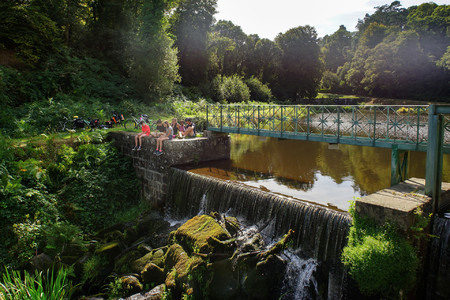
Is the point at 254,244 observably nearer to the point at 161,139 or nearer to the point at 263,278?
the point at 263,278

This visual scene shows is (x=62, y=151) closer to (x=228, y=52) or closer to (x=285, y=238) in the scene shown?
(x=285, y=238)

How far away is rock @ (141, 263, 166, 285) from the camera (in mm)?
7797

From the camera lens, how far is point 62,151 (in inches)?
475

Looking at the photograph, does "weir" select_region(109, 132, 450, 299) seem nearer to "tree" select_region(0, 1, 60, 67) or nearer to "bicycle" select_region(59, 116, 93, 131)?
"bicycle" select_region(59, 116, 93, 131)

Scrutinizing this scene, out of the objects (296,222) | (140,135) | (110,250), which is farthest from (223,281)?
(140,135)

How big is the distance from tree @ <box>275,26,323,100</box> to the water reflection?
116 feet

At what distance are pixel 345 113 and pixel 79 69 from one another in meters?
19.9

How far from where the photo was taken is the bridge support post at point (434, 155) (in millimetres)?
6410

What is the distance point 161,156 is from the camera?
1235 cm

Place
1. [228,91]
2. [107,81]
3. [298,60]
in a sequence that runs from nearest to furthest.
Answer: [107,81] < [228,91] < [298,60]

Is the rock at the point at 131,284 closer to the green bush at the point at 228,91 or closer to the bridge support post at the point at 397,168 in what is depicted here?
the bridge support post at the point at 397,168

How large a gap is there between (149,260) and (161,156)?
4.72 m

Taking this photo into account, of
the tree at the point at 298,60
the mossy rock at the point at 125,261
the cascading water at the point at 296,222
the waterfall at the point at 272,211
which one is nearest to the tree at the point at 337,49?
the tree at the point at 298,60

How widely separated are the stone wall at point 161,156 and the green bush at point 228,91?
64.6 ft
